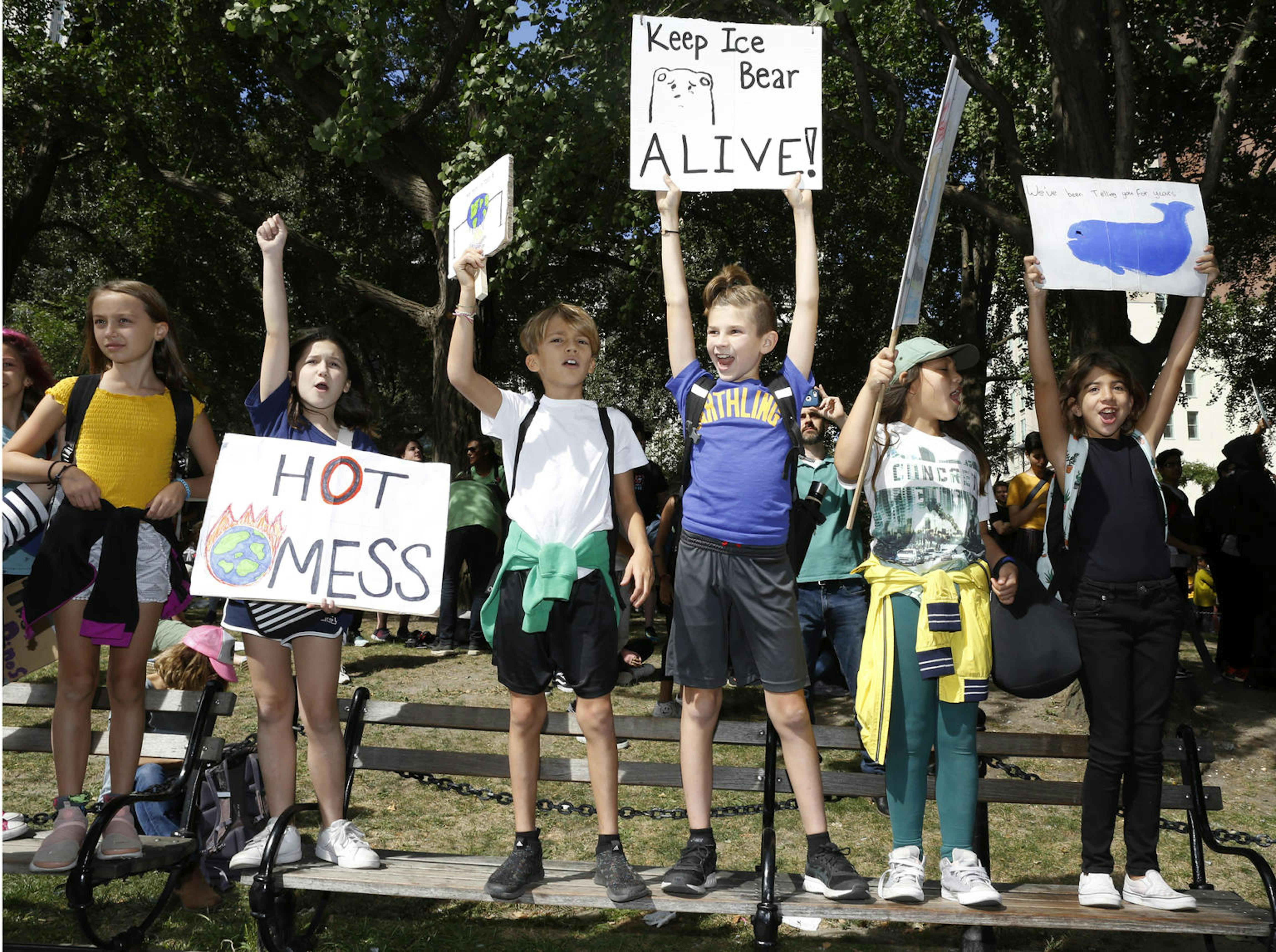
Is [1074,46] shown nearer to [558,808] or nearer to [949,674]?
[949,674]

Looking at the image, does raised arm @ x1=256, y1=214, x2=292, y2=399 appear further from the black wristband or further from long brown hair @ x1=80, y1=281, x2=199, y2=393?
the black wristband

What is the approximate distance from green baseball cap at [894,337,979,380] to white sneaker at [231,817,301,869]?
8.76ft

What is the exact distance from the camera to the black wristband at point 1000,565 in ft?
12.0

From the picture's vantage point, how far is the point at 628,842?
5.06 m

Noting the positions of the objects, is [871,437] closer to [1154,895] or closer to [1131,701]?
[1131,701]

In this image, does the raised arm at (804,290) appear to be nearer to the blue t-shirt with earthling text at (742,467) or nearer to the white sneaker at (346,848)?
the blue t-shirt with earthling text at (742,467)

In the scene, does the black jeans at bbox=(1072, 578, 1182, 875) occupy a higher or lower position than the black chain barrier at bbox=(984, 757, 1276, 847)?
higher

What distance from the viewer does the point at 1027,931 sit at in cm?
416

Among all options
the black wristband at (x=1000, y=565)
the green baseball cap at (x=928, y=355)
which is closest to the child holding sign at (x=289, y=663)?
the green baseball cap at (x=928, y=355)

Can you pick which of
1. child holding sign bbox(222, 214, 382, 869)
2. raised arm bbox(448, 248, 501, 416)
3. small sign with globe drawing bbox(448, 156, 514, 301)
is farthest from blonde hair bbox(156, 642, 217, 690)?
small sign with globe drawing bbox(448, 156, 514, 301)

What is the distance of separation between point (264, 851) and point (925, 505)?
252 centimetres

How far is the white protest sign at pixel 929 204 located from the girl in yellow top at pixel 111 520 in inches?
108

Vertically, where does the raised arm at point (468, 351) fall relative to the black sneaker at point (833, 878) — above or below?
above

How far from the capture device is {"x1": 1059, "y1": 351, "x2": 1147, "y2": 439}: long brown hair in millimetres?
3854
